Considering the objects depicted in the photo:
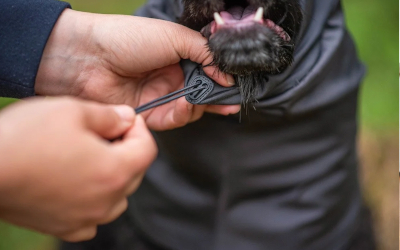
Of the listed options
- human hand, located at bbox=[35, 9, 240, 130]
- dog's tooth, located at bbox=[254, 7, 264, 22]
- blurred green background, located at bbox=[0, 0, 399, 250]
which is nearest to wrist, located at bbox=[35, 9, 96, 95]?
human hand, located at bbox=[35, 9, 240, 130]

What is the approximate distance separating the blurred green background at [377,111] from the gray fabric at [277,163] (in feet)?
1.63

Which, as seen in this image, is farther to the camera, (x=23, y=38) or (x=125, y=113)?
(x=23, y=38)

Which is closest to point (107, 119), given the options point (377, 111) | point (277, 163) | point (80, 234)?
point (80, 234)

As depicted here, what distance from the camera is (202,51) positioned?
0.91 meters

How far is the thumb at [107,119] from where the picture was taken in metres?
0.59

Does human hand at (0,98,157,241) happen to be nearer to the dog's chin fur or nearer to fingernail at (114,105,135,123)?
fingernail at (114,105,135,123)

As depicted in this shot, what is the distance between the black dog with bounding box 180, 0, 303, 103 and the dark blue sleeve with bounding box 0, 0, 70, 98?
33 cm

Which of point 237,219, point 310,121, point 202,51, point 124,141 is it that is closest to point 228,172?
point 237,219

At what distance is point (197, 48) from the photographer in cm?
92

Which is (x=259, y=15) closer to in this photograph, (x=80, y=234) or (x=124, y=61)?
(x=124, y=61)

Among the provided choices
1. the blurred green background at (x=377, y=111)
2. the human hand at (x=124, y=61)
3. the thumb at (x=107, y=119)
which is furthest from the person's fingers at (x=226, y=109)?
the blurred green background at (x=377, y=111)

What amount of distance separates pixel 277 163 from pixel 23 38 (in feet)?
2.37

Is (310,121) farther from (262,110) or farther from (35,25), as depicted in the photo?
(35,25)

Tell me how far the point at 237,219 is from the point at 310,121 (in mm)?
351
